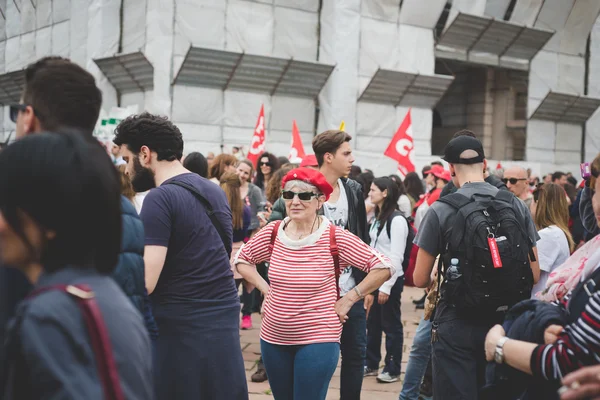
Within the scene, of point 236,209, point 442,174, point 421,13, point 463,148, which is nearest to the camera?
point 463,148

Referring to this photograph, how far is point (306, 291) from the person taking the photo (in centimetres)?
407

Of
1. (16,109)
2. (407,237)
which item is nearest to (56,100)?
(16,109)

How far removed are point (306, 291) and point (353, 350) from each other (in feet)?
3.42

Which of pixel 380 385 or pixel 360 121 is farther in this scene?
pixel 360 121

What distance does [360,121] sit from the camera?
2152cm

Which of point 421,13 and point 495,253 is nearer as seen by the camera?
point 495,253

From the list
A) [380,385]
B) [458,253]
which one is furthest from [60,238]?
[380,385]

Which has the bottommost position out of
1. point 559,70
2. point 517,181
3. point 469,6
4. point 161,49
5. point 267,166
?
point 517,181

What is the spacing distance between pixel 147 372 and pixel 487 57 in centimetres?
2389

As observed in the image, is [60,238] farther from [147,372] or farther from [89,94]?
[89,94]

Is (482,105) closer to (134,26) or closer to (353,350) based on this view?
(134,26)

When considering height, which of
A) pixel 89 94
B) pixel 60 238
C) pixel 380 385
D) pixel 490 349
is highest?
pixel 89 94

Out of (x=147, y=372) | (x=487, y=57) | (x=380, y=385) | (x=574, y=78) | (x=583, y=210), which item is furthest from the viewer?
(x=574, y=78)

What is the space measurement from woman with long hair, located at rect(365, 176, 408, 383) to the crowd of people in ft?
3.74
